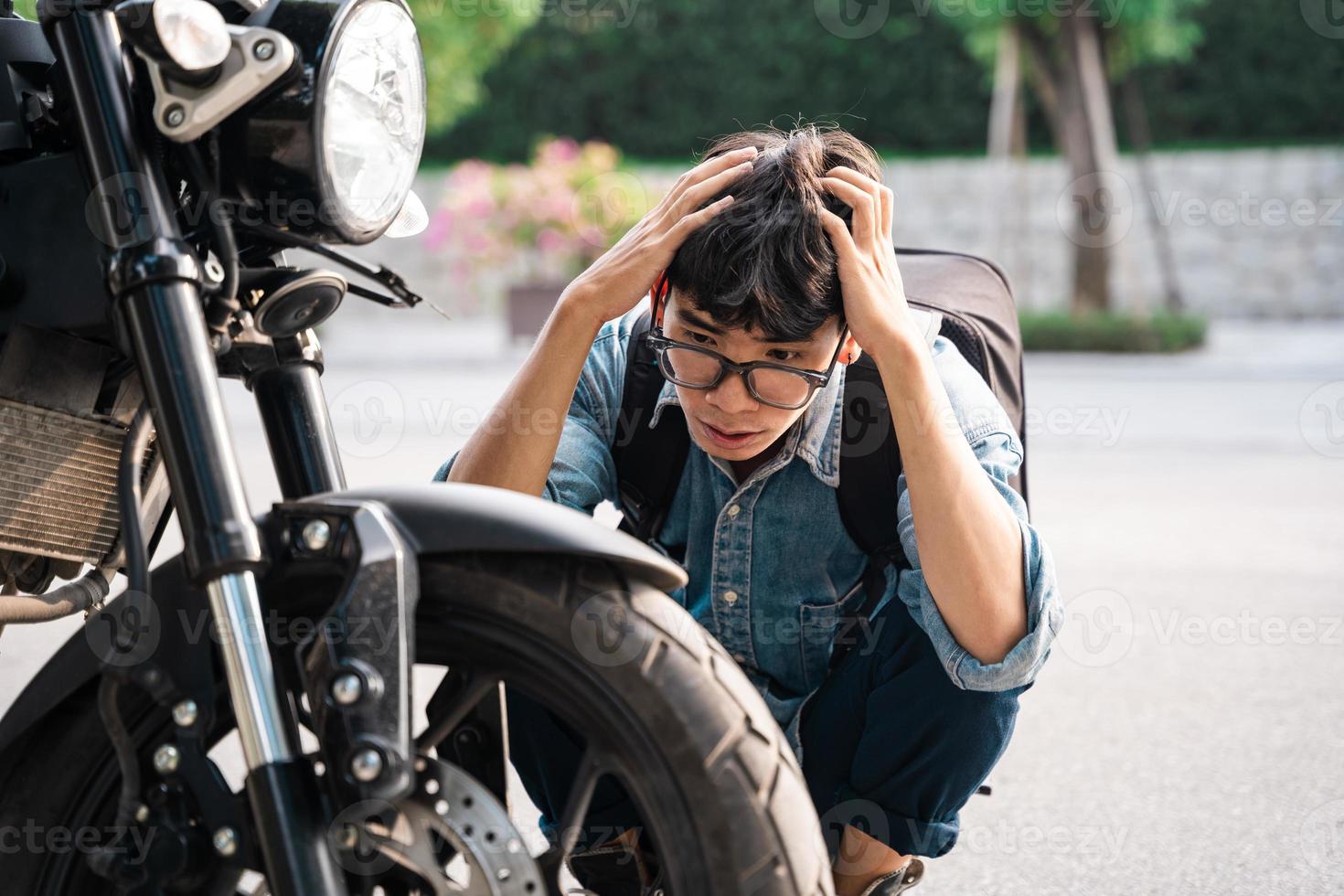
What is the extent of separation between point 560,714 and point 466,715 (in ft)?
0.71

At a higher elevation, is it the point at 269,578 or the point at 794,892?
the point at 269,578

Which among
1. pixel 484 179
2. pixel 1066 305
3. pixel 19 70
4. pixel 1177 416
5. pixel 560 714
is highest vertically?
pixel 19 70

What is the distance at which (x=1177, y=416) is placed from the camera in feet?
27.7

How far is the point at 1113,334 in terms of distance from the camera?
1255 centimetres

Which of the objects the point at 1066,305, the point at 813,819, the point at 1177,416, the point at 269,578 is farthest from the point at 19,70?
the point at 1066,305

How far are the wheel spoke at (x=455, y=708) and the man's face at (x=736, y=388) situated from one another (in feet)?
1.95

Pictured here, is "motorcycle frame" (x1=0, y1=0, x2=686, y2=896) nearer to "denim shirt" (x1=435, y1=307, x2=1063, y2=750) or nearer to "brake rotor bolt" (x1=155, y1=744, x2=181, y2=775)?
"brake rotor bolt" (x1=155, y1=744, x2=181, y2=775)

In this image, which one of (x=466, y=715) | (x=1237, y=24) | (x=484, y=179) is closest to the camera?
(x=466, y=715)

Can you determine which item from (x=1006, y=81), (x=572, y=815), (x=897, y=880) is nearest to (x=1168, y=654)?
(x=897, y=880)

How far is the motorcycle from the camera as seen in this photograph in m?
1.21

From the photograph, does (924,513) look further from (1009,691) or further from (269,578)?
(269,578)

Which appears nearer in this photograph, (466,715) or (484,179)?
(466,715)

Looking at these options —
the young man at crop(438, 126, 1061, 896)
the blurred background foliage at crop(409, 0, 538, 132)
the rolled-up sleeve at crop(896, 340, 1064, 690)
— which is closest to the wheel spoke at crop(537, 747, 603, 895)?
the young man at crop(438, 126, 1061, 896)

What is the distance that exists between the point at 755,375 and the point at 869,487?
0.87ft
